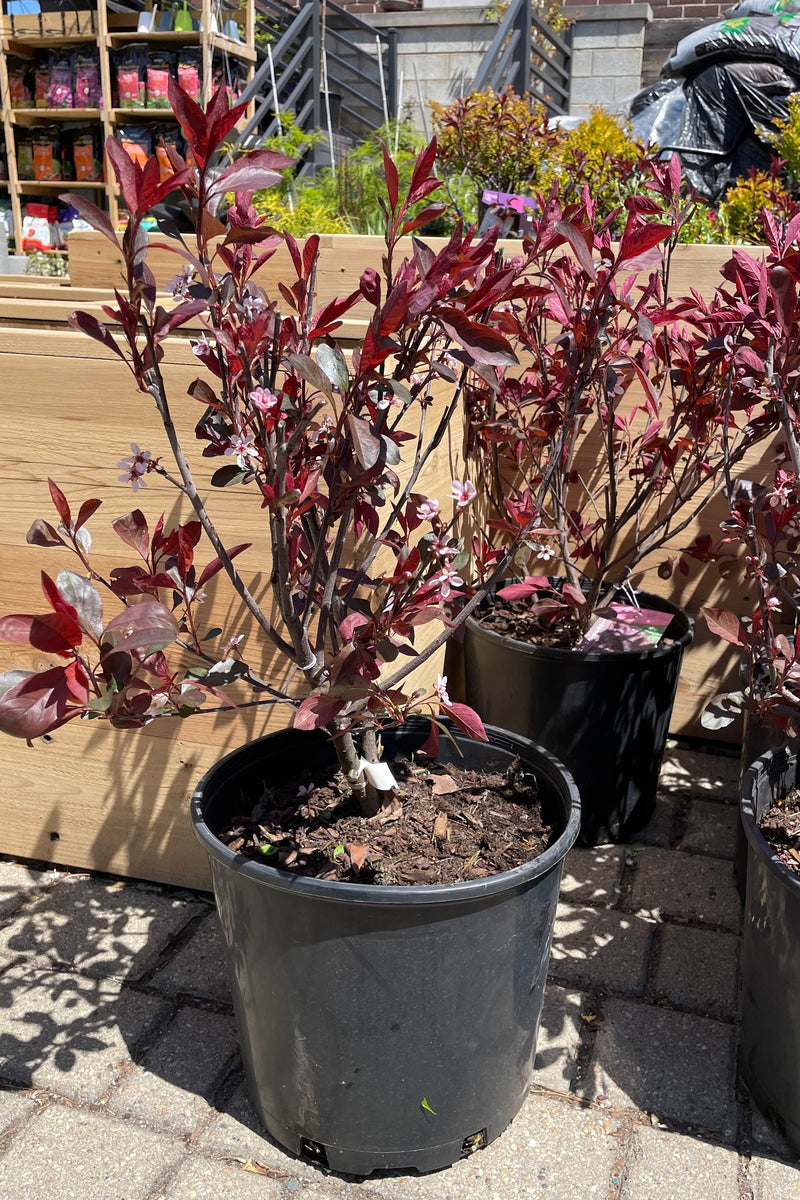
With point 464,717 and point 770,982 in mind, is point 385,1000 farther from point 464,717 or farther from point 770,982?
point 770,982

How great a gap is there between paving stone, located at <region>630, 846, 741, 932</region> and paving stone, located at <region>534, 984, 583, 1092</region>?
33cm

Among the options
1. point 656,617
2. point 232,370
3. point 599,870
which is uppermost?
point 232,370

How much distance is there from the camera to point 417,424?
6.73 feet

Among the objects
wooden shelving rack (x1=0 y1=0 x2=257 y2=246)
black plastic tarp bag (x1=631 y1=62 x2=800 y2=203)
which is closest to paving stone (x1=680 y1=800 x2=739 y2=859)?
black plastic tarp bag (x1=631 y1=62 x2=800 y2=203)

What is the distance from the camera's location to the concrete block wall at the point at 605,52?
955 centimetres

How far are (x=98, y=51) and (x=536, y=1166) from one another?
923cm

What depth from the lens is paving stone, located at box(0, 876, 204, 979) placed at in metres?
1.81

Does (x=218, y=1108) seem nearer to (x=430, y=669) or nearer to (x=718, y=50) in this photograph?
(x=430, y=669)

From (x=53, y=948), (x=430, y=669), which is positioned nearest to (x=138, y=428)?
(x=430, y=669)

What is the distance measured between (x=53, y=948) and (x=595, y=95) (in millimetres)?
10174

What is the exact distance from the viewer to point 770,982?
140cm

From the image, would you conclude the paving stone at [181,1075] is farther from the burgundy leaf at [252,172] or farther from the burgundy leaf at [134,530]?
the burgundy leaf at [252,172]

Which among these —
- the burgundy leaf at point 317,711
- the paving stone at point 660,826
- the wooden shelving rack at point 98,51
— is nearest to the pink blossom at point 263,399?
the burgundy leaf at point 317,711

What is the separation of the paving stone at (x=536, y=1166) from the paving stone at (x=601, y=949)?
12.0 inches
